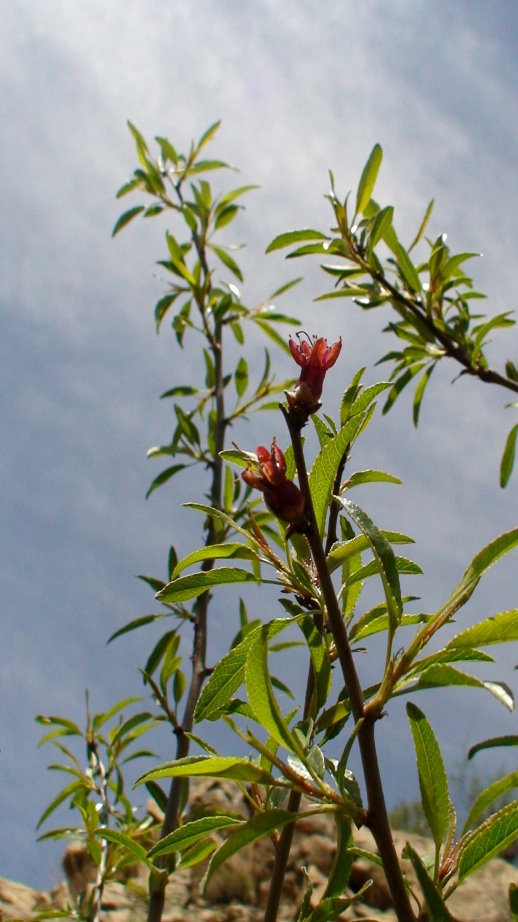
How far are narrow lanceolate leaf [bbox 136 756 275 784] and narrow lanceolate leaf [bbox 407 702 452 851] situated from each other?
19 cm

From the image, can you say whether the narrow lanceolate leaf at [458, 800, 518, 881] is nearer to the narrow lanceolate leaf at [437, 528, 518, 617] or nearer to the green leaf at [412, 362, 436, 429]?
the narrow lanceolate leaf at [437, 528, 518, 617]

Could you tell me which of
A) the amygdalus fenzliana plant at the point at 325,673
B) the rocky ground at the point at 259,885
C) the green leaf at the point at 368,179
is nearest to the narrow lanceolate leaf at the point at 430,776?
the amygdalus fenzliana plant at the point at 325,673

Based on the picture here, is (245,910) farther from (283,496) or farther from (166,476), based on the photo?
(283,496)

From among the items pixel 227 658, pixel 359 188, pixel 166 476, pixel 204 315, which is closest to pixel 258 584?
pixel 227 658

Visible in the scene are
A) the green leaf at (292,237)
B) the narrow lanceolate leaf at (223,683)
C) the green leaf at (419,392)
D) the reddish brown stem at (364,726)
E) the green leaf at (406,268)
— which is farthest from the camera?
the green leaf at (419,392)

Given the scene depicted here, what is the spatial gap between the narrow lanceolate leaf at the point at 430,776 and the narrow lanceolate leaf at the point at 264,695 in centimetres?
13

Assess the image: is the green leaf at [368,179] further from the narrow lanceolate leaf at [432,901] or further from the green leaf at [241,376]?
the narrow lanceolate leaf at [432,901]

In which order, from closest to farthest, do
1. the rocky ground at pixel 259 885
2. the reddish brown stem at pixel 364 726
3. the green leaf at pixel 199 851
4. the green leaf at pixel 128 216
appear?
1. the reddish brown stem at pixel 364 726
2. the green leaf at pixel 199 851
3. the green leaf at pixel 128 216
4. the rocky ground at pixel 259 885

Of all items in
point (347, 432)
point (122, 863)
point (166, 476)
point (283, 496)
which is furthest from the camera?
point (166, 476)

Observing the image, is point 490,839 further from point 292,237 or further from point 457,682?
point 292,237

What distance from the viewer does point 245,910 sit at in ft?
16.1

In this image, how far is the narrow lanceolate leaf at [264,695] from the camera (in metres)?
0.64

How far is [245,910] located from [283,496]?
16.8 ft

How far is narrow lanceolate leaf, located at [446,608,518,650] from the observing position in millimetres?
654
